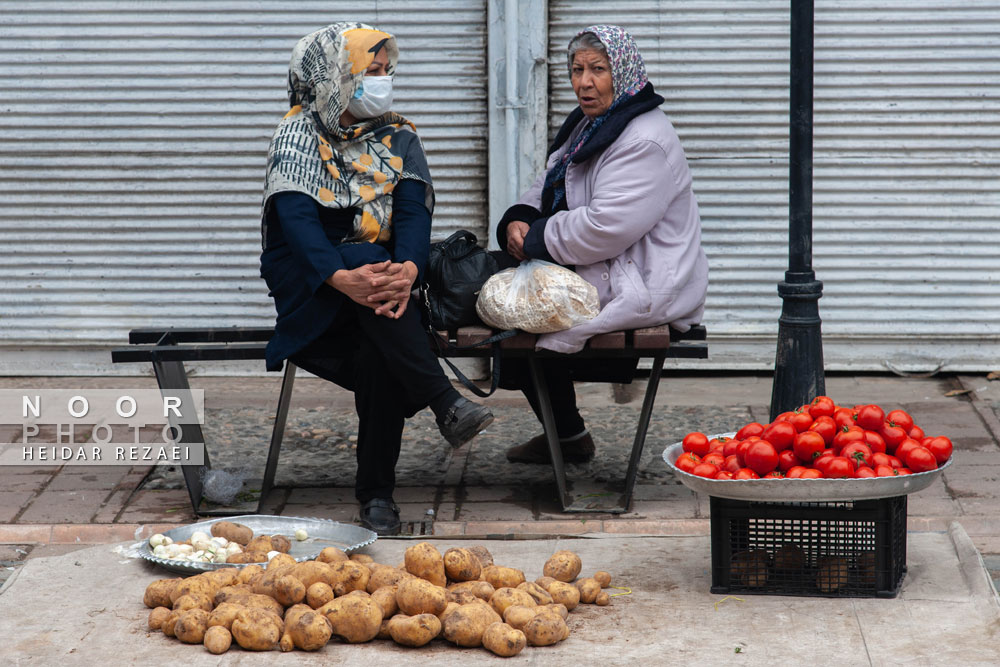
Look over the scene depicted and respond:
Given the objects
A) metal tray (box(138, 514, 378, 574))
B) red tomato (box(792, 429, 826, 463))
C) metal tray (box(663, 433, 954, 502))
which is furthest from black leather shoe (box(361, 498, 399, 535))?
red tomato (box(792, 429, 826, 463))

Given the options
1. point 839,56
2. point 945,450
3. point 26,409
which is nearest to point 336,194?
point 945,450

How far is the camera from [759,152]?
6512mm

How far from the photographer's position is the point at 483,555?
3.76 meters

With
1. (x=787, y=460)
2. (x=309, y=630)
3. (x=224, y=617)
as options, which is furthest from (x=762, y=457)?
(x=224, y=617)

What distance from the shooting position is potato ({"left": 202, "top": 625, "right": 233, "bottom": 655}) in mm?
3258

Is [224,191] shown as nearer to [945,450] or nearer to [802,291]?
[802,291]

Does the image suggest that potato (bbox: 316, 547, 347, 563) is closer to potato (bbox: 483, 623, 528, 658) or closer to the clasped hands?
potato (bbox: 483, 623, 528, 658)

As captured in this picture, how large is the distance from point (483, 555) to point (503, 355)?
935mm

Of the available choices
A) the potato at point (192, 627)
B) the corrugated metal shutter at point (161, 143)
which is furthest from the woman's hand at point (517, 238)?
the corrugated metal shutter at point (161, 143)

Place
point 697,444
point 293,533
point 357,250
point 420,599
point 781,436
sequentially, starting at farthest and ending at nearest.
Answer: point 357,250, point 293,533, point 697,444, point 781,436, point 420,599

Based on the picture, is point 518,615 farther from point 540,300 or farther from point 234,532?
point 540,300

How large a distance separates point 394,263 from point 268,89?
8.45ft

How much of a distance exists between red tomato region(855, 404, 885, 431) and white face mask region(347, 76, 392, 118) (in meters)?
2.00

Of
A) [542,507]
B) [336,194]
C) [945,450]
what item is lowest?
[542,507]
